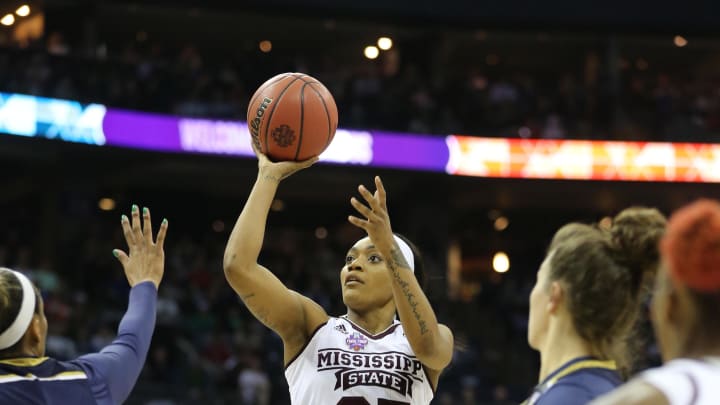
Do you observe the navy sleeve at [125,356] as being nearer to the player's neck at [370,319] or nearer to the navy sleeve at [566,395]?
the player's neck at [370,319]

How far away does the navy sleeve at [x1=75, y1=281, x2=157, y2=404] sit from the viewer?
3.46 m

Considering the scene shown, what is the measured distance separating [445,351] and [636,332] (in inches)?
49.8

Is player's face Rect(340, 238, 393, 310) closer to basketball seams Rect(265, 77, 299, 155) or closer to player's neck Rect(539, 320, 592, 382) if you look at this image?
basketball seams Rect(265, 77, 299, 155)

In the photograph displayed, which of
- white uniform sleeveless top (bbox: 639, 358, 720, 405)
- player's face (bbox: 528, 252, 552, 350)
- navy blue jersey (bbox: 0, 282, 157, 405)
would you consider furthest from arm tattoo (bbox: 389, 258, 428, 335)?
white uniform sleeveless top (bbox: 639, 358, 720, 405)

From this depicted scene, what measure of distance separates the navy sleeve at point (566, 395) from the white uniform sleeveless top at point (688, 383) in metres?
0.59

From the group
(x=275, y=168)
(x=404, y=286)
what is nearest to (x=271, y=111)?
(x=275, y=168)

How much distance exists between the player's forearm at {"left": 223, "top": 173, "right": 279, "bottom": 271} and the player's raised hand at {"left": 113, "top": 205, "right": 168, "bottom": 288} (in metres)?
0.24

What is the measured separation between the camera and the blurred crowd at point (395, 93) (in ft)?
56.9

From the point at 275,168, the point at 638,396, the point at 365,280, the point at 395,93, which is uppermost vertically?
the point at 395,93

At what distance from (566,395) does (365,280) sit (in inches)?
76.8

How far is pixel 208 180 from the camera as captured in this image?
22.2 meters

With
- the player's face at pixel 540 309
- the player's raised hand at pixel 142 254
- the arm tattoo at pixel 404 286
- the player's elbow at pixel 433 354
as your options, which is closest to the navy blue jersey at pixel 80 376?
the player's raised hand at pixel 142 254

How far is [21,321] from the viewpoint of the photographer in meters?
3.31

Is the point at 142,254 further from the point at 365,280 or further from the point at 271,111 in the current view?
the point at 365,280
